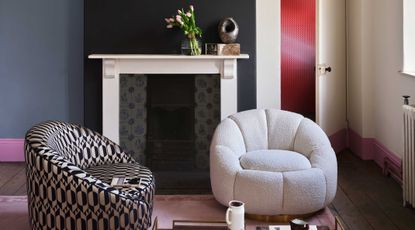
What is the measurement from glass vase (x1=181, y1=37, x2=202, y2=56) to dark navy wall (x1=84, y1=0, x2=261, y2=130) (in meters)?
0.11

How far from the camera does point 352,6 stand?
5703mm

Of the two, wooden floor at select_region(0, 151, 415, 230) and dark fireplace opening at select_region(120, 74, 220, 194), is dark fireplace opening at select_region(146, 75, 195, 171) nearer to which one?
dark fireplace opening at select_region(120, 74, 220, 194)

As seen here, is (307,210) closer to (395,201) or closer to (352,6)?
(395,201)

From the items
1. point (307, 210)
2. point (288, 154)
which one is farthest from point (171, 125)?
point (307, 210)

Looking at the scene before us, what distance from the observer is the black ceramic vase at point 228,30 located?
16.0 ft

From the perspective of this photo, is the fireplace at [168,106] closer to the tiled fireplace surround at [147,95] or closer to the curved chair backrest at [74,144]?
the tiled fireplace surround at [147,95]

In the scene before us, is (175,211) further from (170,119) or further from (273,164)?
(170,119)

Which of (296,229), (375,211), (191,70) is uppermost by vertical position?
(191,70)

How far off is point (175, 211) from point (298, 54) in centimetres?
399

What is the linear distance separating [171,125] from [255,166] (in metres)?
1.61

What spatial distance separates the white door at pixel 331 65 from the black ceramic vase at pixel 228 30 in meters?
1.07

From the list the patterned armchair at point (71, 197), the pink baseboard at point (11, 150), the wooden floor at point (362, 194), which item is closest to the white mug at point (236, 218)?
the patterned armchair at point (71, 197)

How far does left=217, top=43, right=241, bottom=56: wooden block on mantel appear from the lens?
489cm

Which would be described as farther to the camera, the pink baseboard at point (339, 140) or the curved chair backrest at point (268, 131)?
the pink baseboard at point (339, 140)
